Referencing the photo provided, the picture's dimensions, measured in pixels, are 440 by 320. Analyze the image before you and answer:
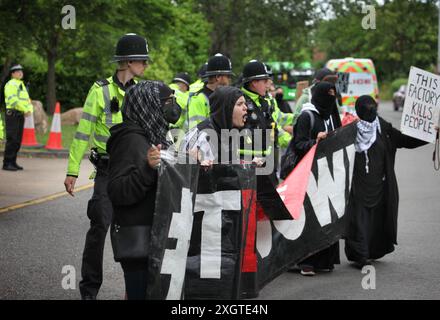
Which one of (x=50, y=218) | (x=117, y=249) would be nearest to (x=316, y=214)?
(x=117, y=249)

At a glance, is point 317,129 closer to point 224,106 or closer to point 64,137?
point 224,106

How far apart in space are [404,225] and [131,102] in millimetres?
6519

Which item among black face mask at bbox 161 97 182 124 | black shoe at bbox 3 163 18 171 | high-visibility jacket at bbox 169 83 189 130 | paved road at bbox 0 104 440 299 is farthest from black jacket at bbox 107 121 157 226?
black shoe at bbox 3 163 18 171

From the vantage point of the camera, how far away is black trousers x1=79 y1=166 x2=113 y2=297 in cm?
688

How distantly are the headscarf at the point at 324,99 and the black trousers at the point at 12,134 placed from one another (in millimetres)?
8938

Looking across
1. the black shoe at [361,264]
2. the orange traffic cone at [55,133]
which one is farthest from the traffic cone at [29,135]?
the black shoe at [361,264]

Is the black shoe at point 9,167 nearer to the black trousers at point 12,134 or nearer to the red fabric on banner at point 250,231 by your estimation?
the black trousers at point 12,134

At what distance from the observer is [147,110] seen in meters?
5.29

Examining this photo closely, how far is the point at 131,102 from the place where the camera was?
5.32 meters

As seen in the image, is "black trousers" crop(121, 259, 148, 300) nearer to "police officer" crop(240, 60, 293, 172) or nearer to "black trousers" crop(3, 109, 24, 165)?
"police officer" crop(240, 60, 293, 172)

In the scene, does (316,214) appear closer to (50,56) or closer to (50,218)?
(50,218)

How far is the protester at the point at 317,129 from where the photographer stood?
848cm

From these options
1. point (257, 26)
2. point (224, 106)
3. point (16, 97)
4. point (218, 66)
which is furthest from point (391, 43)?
point (224, 106)

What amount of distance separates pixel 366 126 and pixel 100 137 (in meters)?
2.84
